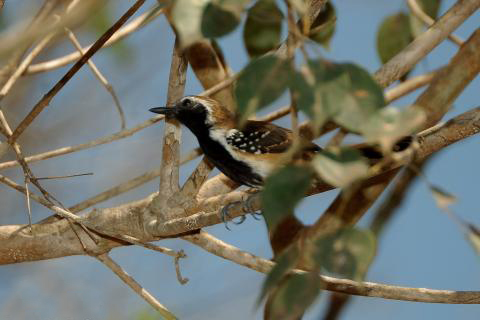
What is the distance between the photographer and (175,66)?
10.9ft

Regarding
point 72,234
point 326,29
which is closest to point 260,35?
point 326,29

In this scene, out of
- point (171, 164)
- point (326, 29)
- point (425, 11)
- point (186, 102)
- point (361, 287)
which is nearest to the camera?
point (425, 11)

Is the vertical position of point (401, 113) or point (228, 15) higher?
point (228, 15)

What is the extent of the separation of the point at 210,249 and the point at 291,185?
1.91 meters

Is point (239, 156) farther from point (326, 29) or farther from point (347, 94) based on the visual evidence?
point (347, 94)

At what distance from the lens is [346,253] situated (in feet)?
4.88

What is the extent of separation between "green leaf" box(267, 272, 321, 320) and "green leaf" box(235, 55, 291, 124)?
335 mm

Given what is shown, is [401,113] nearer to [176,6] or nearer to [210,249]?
[176,6]

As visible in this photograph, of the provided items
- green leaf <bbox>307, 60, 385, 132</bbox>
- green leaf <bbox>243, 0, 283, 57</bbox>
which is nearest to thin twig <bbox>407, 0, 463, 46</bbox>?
Answer: green leaf <bbox>243, 0, 283, 57</bbox>

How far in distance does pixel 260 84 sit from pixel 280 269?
1.21 feet

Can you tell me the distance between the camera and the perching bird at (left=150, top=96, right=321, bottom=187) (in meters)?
3.68

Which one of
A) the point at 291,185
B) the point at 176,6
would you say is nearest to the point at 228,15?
the point at 176,6

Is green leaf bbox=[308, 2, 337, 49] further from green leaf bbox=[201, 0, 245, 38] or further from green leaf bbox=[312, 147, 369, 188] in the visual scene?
green leaf bbox=[312, 147, 369, 188]

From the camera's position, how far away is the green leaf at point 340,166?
137cm
